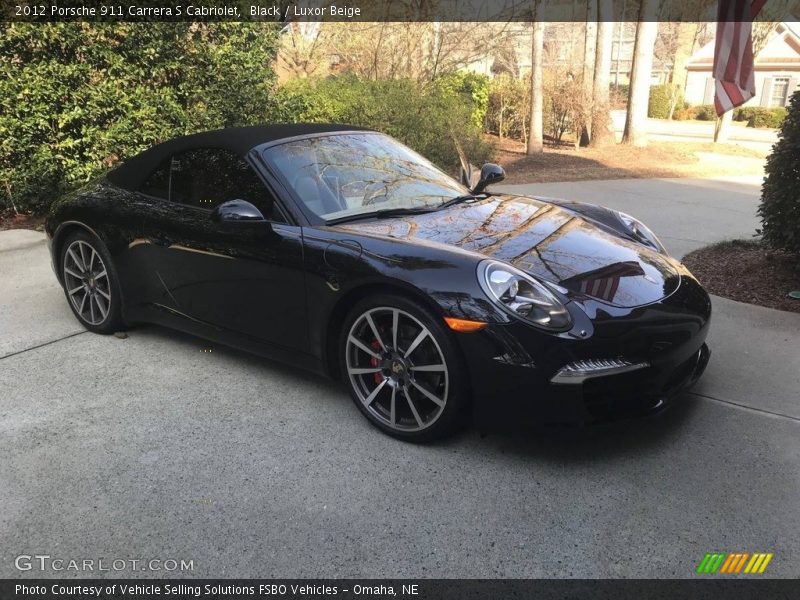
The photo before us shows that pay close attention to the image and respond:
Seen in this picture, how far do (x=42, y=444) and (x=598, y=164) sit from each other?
48.0 feet

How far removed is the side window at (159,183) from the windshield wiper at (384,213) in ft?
4.28

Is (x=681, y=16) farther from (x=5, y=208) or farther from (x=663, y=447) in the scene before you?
(x=663, y=447)

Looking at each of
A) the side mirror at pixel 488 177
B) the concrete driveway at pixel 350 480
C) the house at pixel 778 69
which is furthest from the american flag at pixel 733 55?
the house at pixel 778 69

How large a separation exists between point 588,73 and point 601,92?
0.92m

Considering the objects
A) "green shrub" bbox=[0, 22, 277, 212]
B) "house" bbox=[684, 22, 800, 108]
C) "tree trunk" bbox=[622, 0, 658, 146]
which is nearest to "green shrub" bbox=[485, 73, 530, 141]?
"tree trunk" bbox=[622, 0, 658, 146]

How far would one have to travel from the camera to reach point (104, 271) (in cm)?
449

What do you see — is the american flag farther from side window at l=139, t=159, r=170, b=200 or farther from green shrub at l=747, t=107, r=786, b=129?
green shrub at l=747, t=107, r=786, b=129

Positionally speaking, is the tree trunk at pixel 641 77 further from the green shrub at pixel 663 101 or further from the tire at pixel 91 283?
the green shrub at pixel 663 101

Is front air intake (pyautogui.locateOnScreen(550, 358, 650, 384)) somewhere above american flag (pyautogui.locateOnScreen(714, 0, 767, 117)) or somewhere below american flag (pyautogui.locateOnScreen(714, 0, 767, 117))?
below

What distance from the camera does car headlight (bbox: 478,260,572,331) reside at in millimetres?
2793

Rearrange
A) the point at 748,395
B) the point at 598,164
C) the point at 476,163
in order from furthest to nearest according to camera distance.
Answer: the point at 598,164
the point at 476,163
the point at 748,395

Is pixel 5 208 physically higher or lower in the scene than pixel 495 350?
lower

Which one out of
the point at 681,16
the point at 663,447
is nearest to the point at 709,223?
the point at 663,447

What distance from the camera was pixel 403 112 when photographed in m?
12.6
